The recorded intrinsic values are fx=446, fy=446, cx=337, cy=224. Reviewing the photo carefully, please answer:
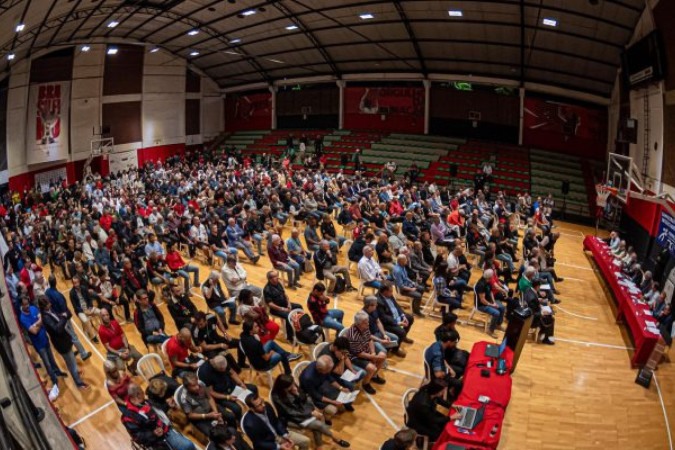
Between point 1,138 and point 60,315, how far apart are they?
17.8 m

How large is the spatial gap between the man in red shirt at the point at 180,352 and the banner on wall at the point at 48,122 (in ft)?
67.6

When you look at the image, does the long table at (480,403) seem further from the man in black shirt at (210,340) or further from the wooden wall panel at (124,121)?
the wooden wall panel at (124,121)

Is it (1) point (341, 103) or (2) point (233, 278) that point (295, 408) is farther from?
(1) point (341, 103)

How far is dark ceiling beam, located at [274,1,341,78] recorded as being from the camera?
63.0 ft

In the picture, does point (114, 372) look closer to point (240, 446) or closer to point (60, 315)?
point (240, 446)

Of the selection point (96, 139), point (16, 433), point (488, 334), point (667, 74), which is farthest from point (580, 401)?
point (96, 139)

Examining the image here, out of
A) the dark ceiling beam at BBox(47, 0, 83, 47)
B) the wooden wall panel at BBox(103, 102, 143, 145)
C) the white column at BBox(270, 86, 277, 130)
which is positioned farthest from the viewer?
the white column at BBox(270, 86, 277, 130)

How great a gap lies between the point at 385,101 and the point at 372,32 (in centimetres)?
705

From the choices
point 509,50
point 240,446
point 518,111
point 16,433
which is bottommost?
point 240,446

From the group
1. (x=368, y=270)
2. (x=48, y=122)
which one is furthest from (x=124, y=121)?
(x=368, y=270)

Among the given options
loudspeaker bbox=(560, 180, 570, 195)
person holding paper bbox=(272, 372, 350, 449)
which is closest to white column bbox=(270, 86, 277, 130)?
loudspeaker bbox=(560, 180, 570, 195)

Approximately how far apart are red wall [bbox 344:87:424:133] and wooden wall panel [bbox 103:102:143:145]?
1332 cm

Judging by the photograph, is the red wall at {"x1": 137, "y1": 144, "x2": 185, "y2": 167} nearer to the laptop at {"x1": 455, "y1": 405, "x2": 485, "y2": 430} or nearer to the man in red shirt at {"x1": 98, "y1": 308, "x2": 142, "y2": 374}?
the man in red shirt at {"x1": 98, "y1": 308, "x2": 142, "y2": 374}

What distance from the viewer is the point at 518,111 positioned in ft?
75.5
